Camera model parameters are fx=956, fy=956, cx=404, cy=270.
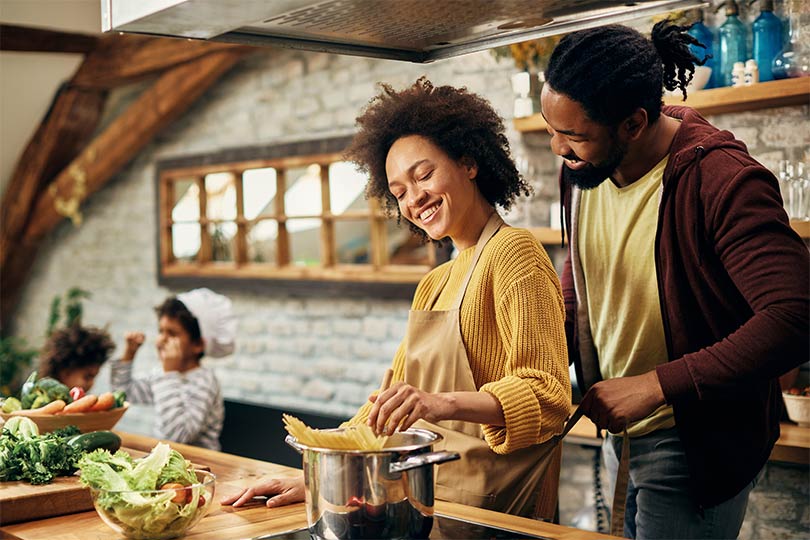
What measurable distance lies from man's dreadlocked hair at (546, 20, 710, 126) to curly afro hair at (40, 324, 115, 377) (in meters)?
Answer: 3.00

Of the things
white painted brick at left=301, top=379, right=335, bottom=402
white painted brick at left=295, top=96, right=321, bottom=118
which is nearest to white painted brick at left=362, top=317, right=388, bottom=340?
white painted brick at left=301, top=379, right=335, bottom=402

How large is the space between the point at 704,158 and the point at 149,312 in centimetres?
587

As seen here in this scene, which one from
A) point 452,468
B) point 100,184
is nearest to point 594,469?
point 452,468

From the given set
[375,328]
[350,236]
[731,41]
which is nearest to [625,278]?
[731,41]

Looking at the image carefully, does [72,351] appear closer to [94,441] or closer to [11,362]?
[94,441]

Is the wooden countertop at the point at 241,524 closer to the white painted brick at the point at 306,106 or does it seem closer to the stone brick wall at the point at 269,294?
the stone brick wall at the point at 269,294

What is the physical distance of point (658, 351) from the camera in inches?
85.7

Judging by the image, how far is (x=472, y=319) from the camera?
6.58 feet

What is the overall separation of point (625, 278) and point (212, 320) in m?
2.44

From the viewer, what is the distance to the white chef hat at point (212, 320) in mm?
4191

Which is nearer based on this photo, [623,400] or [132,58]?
[623,400]

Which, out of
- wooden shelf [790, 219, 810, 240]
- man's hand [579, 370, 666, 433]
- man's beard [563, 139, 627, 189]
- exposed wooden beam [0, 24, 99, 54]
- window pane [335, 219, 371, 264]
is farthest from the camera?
window pane [335, 219, 371, 264]

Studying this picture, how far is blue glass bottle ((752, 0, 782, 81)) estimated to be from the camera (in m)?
3.61

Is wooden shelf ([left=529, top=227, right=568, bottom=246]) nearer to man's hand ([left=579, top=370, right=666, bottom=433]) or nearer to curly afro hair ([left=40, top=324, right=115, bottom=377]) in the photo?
curly afro hair ([left=40, top=324, right=115, bottom=377])
